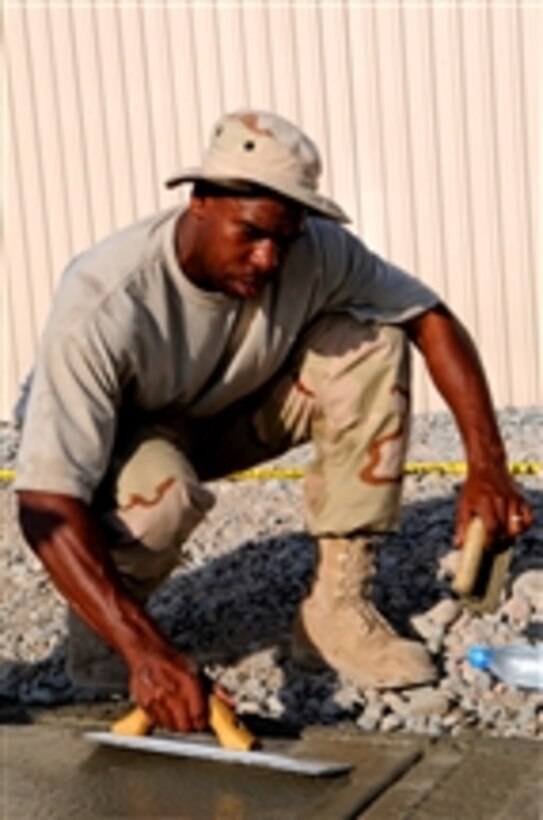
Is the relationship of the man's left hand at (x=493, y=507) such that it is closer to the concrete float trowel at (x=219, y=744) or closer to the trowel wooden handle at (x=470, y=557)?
the trowel wooden handle at (x=470, y=557)

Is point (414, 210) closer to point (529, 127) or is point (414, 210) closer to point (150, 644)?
point (529, 127)

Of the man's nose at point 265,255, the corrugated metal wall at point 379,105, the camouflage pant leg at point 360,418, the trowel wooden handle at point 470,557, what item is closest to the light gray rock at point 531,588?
the camouflage pant leg at point 360,418

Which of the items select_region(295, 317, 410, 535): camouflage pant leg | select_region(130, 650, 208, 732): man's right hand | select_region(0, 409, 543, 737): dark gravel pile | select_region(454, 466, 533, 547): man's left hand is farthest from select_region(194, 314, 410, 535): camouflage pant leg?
select_region(130, 650, 208, 732): man's right hand

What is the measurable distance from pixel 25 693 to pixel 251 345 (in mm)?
1022

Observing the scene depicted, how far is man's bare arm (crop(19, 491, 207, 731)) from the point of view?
10.6 ft

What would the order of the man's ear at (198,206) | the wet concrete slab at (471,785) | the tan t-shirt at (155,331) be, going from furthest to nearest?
1. the man's ear at (198,206)
2. the tan t-shirt at (155,331)
3. the wet concrete slab at (471,785)

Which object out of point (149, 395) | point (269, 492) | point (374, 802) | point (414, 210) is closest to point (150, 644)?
point (374, 802)

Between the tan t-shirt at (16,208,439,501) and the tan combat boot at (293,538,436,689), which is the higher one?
the tan t-shirt at (16,208,439,501)

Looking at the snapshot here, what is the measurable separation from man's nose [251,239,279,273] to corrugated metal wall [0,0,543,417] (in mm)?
4221

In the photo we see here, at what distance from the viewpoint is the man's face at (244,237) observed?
3.62 m

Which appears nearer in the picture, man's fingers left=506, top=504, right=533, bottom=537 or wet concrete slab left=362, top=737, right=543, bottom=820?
wet concrete slab left=362, top=737, right=543, bottom=820

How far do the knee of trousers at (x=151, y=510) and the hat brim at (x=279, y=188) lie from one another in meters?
0.62

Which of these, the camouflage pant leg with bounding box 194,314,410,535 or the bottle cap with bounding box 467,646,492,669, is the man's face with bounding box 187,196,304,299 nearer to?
the camouflage pant leg with bounding box 194,314,410,535

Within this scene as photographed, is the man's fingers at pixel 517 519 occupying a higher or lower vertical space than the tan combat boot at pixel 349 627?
higher
